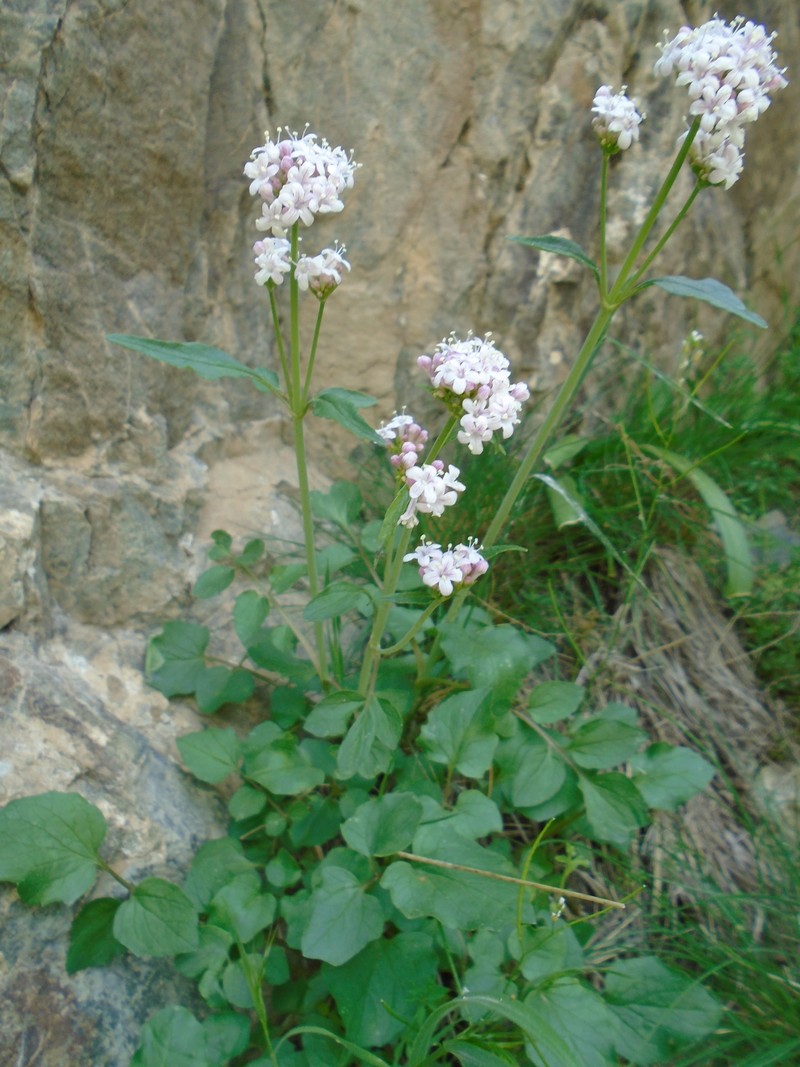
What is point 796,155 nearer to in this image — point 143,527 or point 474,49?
point 474,49

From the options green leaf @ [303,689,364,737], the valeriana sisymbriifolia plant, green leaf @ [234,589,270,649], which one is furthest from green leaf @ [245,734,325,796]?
green leaf @ [234,589,270,649]

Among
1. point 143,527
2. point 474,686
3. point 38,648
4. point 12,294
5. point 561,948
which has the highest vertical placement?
point 12,294

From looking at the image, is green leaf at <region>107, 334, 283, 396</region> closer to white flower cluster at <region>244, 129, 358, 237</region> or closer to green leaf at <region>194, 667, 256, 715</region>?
white flower cluster at <region>244, 129, 358, 237</region>

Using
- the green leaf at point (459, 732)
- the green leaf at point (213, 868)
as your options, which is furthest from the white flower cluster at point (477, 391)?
the green leaf at point (213, 868)

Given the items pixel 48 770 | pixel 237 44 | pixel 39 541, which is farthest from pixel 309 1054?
pixel 237 44

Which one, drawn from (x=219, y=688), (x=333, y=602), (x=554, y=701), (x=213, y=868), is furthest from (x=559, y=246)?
(x=213, y=868)

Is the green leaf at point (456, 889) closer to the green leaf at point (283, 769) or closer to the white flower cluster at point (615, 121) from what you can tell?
the green leaf at point (283, 769)
